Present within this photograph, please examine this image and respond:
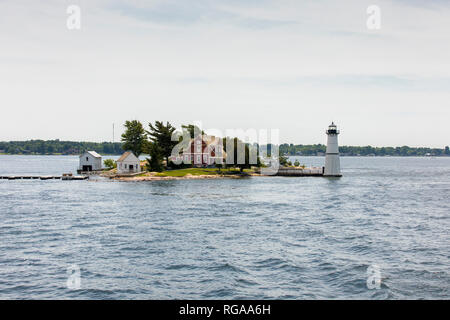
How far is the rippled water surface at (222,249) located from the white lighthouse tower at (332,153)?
149 ft

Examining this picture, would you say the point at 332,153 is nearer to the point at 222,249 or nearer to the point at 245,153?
the point at 245,153

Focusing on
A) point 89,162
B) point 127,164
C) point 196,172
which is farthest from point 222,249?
point 89,162

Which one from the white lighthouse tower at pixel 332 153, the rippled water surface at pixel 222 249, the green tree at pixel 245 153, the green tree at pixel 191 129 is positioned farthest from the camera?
the green tree at pixel 191 129

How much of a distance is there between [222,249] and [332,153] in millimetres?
83769

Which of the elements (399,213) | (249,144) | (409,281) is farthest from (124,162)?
(409,281)

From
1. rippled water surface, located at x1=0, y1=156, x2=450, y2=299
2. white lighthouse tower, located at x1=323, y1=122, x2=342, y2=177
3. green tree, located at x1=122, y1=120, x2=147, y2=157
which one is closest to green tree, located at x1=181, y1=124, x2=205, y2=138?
green tree, located at x1=122, y1=120, x2=147, y2=157

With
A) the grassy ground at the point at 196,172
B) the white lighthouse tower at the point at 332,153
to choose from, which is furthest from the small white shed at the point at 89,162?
the white lighthouse tower at the point at 332,153

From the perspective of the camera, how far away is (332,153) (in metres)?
110

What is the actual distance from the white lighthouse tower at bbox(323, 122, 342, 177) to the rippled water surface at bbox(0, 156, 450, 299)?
4540 centimetres

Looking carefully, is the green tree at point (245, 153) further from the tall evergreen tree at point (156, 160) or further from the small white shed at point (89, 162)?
the small white shed at point (89, 162)

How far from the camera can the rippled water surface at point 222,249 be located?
23.6 m
